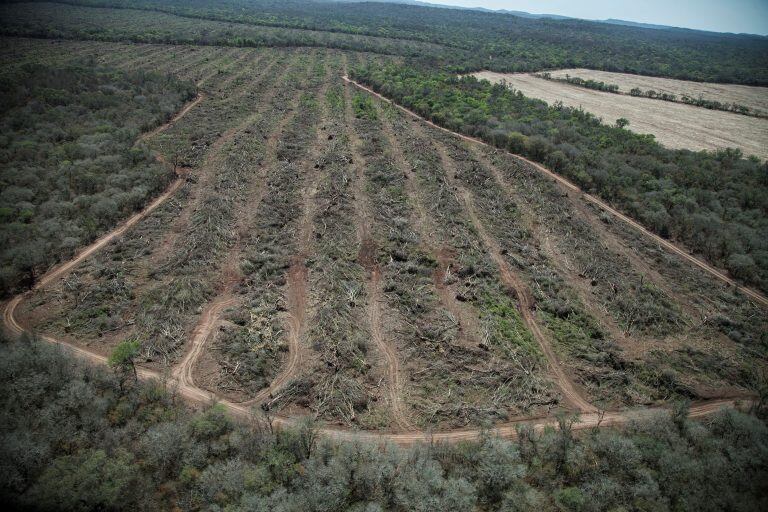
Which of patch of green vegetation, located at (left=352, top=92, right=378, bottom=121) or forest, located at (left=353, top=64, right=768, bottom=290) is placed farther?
patch of green vegetation, located at (left=352, top=92, right=378, bottom=121)

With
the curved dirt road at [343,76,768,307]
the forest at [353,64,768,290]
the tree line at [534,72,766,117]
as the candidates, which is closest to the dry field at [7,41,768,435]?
the curved dirt road at [343,76,768,307]

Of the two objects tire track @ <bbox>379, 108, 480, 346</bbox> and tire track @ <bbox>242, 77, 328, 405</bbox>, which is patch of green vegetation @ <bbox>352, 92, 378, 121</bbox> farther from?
tire track @ <bbox>242, 77, 328, 405</bbox>

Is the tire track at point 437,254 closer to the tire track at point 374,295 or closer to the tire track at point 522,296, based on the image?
the tire track at point 522,296

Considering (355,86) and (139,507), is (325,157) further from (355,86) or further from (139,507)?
(355,86)

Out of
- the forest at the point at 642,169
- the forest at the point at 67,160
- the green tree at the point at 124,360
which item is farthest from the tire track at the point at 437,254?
the forest at the point at 67,160

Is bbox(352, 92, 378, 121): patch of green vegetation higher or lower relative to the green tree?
higher
